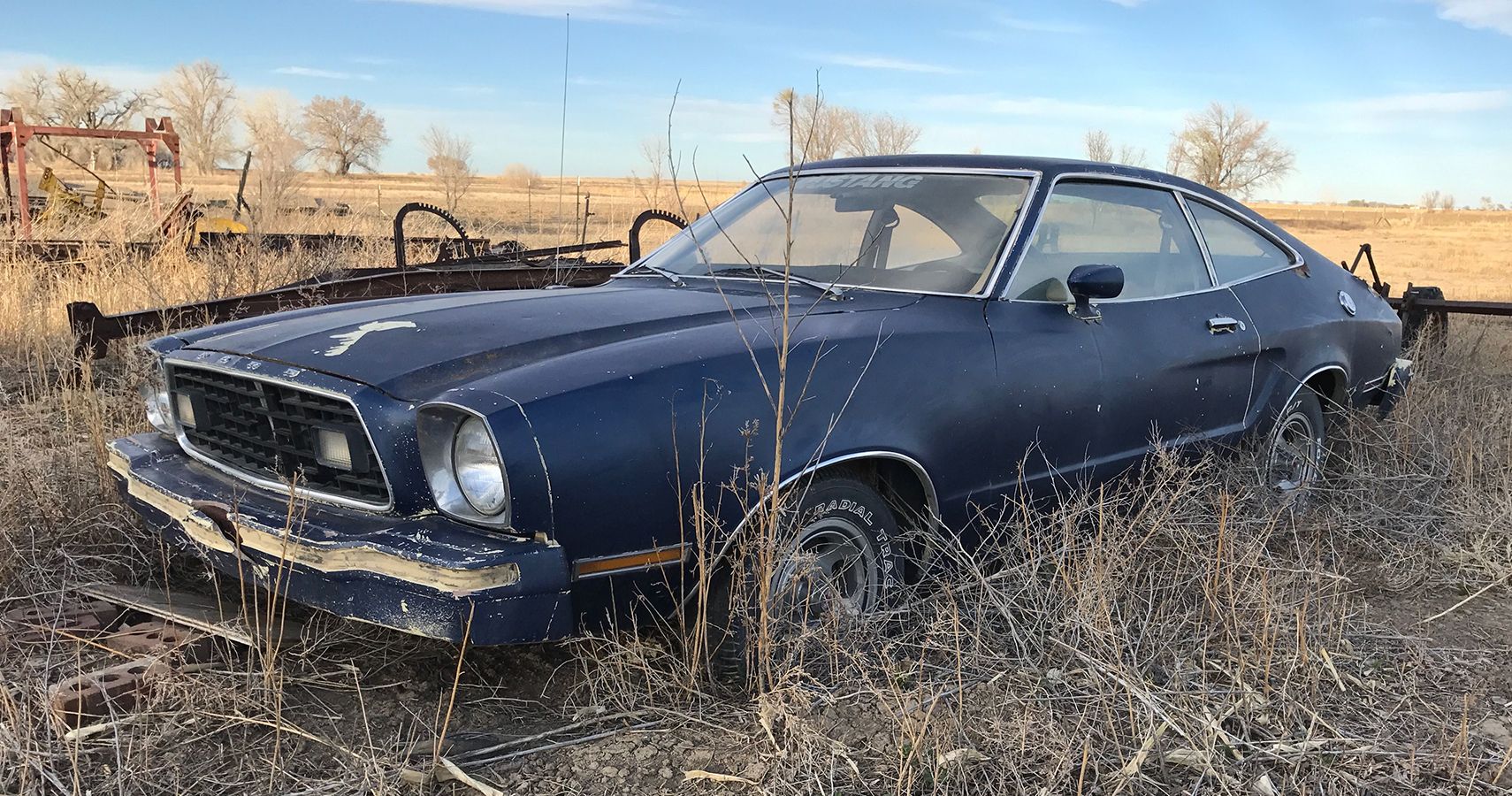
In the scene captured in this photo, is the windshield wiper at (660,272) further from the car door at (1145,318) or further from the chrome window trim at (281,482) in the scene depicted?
the chrome window trim at (281,482)

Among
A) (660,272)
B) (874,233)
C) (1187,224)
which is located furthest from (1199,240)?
(660,272)

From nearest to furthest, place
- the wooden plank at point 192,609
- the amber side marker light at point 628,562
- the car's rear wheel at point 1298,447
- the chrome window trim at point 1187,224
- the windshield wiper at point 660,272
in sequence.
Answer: the amber side marker light at point 628,562, the wooden plank at point 192,609, the chrome window trim at point 1187,224, the windshield wiper at point 660,272, the car's rear wheel at point 1298,447

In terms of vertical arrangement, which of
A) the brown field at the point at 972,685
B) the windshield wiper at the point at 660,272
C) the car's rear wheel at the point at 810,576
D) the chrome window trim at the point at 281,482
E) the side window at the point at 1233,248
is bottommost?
the brown field at the point at 972,685

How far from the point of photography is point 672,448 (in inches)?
95.5

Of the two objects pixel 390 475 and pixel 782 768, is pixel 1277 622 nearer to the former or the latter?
pixel 782 768

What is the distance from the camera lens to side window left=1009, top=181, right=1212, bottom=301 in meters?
3.49

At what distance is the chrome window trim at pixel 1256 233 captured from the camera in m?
4.14

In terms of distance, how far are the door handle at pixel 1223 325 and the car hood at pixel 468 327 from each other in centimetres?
130

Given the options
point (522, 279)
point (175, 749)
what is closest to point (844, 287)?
point (175, 749)

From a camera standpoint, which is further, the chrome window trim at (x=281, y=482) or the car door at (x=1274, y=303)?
the car door at (x=1274, y=303)

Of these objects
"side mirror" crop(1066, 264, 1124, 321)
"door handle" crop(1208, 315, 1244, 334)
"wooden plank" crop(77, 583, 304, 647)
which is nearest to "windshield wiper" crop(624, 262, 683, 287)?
"side mirror" crop(1066, 264, 1124, 321)

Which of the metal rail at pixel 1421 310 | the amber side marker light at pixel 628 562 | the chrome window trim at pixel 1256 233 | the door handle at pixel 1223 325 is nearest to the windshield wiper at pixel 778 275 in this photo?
the amber side marker light at pixel 628 562

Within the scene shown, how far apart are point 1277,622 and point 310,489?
2.44 meters

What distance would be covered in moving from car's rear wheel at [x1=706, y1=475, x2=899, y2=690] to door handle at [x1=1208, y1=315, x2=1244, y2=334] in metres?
1.65
